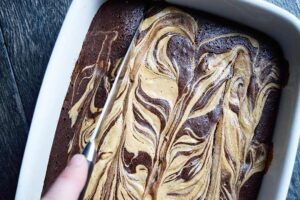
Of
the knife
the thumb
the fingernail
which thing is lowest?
the thumb

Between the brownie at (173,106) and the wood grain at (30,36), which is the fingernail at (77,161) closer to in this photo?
the brownie at (173,106)

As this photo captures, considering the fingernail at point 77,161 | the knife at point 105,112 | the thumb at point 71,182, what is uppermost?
the knife at point 105,112

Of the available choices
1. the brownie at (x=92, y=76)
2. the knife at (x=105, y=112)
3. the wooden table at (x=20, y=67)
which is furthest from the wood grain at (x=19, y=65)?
the knife at (x=105, y=112)

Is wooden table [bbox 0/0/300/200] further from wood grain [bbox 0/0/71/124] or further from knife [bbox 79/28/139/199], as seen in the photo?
knife [bbox 79/28/139/199]

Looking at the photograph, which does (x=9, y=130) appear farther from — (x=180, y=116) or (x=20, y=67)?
(x=180, y=116)

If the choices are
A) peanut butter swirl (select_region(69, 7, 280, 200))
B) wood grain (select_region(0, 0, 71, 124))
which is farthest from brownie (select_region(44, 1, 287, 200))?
wood grain (select_region(0, 0, 71, 124))

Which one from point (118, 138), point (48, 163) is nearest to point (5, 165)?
point (48, 163)

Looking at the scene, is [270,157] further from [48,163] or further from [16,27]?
[16,27]
